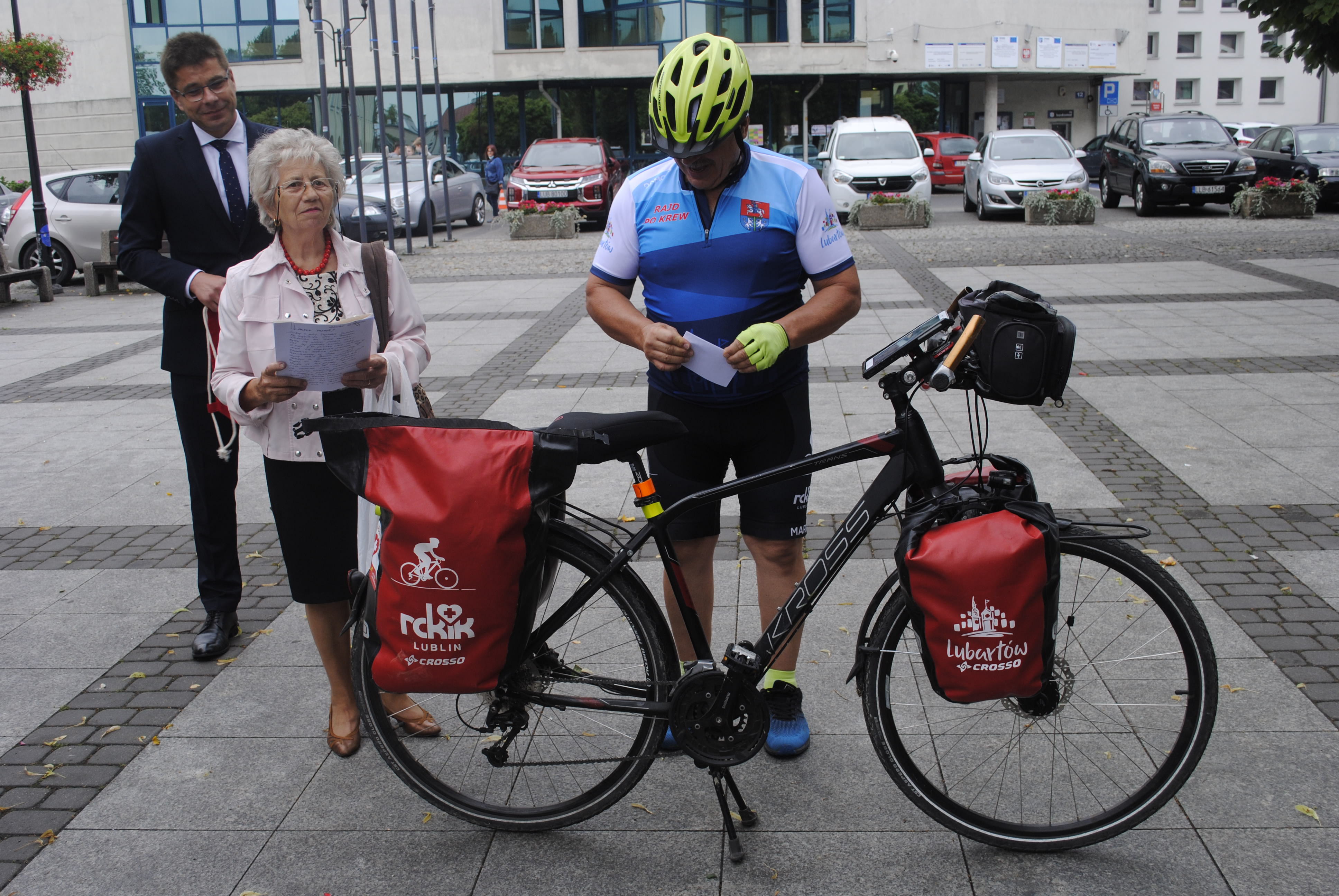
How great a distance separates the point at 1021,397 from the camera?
8.45ft

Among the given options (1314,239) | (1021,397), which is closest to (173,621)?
(1021,397)

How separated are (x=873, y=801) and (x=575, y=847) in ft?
2.58

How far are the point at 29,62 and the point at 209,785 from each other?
1740 cm

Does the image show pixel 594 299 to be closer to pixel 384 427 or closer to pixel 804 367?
pixel 804 367

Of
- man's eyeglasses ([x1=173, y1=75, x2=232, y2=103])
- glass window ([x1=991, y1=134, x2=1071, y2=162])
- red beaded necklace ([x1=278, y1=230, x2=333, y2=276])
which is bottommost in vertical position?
red beaded necklace ([x1=278, y1=230, x2=333, y2=276])

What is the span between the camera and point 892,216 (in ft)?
64.3

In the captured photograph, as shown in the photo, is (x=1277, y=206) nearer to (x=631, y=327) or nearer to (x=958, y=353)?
(x=631, y=327)

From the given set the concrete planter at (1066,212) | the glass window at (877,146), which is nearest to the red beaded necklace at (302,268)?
the concrete planter at (1066,212)

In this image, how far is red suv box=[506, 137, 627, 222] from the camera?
21.8m

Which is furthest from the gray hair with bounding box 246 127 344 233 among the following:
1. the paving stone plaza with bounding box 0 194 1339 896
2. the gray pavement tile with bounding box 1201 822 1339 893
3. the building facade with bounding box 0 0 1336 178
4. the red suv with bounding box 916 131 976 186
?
the building facade with bounding box 0 0 1336 178

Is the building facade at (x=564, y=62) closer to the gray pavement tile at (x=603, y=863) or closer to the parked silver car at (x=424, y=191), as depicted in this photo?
the parked silver car at (x=424, y=191)

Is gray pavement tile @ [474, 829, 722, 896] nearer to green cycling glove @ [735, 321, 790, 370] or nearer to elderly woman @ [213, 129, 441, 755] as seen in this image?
elderly woman @ [213, 129, 441, 755]

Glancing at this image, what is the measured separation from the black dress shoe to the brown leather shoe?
0.85 m

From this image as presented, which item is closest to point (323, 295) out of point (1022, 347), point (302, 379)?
point (302, 379)
